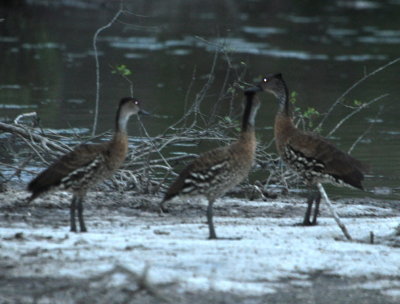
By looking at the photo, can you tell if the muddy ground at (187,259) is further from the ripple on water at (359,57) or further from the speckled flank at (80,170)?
the ripple on water at (359,57)

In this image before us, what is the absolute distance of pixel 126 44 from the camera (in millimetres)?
29469

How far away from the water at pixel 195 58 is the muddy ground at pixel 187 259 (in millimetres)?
3344

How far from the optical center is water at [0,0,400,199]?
1770 cm

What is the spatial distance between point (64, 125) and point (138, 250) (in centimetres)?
933

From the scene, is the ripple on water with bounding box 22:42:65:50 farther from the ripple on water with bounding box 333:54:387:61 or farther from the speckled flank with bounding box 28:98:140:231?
the speckled flank with bounding box 28:98:140:231

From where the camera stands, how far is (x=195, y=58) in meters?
27.2

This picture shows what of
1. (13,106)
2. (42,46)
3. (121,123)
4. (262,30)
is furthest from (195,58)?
(121,123)

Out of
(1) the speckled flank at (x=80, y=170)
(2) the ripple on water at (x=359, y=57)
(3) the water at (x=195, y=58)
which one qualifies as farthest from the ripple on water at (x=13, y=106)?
(2) the ripple on water at (x=359, y=57)

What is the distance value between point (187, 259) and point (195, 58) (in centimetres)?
1957

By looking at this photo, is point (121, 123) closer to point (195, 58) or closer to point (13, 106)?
point (13, 106)

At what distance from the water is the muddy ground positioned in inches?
132

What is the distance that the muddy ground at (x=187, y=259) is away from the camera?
23.7ft

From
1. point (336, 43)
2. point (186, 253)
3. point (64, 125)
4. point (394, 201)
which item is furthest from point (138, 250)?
point (336, 43)

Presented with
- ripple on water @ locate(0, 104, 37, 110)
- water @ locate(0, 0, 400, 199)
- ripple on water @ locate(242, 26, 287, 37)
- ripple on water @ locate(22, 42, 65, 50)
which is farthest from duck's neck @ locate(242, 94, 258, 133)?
ripple on water @ locate(242, 26, 287, 37)
